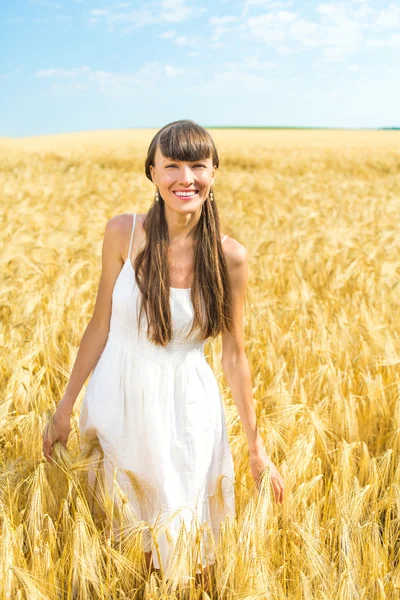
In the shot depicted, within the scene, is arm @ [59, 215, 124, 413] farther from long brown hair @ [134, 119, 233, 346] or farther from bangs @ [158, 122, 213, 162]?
bangs @ [158, 122, 213, 162]

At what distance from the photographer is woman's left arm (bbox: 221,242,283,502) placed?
1.74m

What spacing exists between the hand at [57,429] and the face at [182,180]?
2.28 ft

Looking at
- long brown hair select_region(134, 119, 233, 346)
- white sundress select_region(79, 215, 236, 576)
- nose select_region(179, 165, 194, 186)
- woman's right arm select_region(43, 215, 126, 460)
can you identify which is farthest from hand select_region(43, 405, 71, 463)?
nose select_region(179, 165, 194, 186)

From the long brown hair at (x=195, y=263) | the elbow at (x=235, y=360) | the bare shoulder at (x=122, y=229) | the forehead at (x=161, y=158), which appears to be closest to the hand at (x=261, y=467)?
the elbow at (x=235, y=360)

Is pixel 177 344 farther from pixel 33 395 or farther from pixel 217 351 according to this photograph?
pixel 217 351

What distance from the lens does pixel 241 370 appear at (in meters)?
1.78

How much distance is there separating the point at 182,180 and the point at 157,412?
624 millimetres

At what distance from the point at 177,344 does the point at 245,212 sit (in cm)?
626

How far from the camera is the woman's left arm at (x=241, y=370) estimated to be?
174 centimetres

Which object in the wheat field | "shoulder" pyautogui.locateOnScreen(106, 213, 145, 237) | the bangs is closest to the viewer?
the wheat field

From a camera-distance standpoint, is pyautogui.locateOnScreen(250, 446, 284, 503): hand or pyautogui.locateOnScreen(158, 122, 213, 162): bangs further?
pyautogui.locateOnScreen(250, 446, 284, 503): hand

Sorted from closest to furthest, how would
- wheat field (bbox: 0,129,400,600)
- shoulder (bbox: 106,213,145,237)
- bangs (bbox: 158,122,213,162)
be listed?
wheat field (bbox: 0,129,400,600) → bangs (bbox: 158,122,213,162) → shoulder (bbox: 106,213,145,237)

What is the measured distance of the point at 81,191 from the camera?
372 inches

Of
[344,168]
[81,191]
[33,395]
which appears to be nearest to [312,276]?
[33,395]
